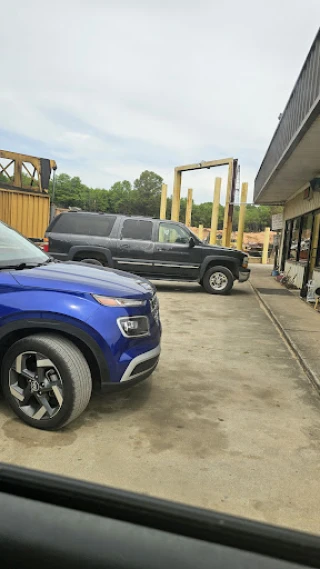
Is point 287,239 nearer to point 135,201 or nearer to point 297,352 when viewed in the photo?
point 297,352

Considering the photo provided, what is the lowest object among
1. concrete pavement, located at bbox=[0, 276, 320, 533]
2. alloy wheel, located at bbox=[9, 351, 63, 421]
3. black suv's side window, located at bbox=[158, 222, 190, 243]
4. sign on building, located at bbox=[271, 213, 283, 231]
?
concrete pavement, located at bbox=[0, 276, 320, 533]

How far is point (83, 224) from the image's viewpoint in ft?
34.3

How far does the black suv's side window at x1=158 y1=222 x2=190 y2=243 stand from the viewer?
10.9 m

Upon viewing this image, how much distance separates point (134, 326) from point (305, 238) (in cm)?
1111

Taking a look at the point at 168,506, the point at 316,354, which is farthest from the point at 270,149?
the point at 168,506

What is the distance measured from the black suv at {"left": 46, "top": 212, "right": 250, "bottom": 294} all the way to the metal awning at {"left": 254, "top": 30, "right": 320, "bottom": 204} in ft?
8.56

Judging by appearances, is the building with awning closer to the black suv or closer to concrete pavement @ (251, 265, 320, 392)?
concrete pavement @ (251, 265, 320, 392)

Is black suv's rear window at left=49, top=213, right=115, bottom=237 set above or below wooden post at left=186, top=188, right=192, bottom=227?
below

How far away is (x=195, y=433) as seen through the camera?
3168mm

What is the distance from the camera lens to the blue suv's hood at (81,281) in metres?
3.10

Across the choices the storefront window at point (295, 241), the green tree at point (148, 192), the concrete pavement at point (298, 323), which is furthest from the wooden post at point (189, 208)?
the green tree at point (148, 192)

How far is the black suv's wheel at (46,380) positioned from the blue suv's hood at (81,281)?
40cm

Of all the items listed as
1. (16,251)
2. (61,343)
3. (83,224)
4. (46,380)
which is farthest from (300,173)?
(46,380)

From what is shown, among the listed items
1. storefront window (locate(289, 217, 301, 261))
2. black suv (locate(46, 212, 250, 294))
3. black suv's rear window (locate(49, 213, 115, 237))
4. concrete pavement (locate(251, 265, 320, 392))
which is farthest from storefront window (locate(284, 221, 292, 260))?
black suv's rear window (locate(49, 213, 115, 237))
